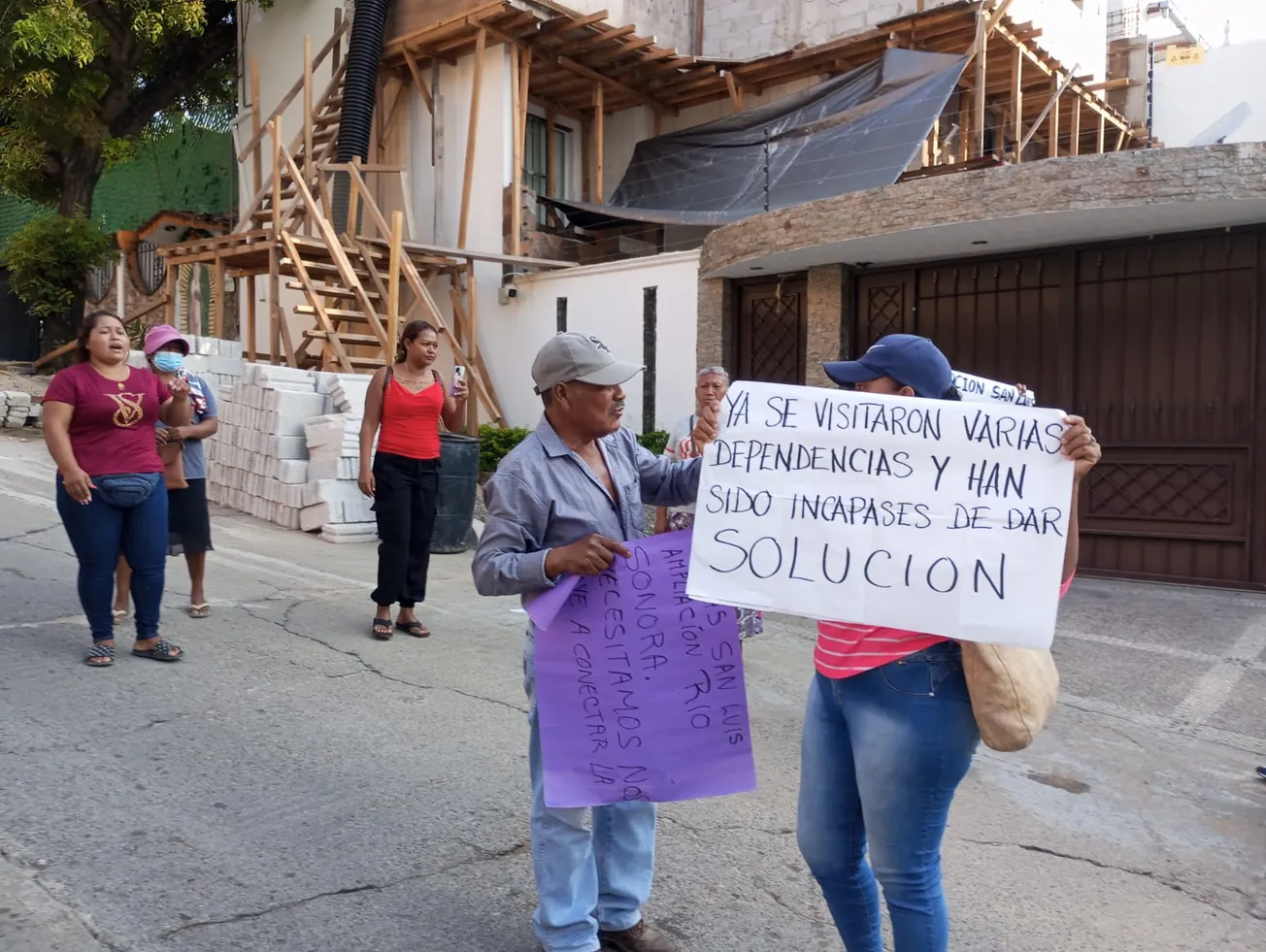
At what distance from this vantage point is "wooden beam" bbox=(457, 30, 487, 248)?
13680mm

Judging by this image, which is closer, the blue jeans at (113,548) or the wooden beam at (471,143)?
the blue jeans at (113,548)

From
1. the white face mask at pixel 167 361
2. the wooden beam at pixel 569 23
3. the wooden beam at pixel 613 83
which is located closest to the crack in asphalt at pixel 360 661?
the white face mask at pixel 167 361

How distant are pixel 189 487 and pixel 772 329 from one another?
696 cm

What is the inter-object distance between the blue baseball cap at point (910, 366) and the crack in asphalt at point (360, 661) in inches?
116

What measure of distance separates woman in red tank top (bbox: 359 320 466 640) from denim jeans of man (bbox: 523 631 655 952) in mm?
3311

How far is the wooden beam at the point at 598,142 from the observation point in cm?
1502

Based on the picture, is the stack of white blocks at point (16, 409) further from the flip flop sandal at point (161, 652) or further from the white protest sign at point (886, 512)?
the white protest sign at point (886, 512)

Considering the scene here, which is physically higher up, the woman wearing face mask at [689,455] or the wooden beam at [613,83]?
the wooden beam at [613,83]

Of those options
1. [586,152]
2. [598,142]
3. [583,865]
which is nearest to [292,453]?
[583,865]

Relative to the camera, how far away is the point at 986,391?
2.74 m

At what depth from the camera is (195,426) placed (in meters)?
5.72

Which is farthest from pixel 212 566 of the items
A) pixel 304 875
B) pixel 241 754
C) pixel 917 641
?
pixel 917 641

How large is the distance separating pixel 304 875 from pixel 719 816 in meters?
1.49

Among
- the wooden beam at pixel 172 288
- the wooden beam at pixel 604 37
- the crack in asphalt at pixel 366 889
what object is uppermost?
the wooden beam at pixel 604 37
